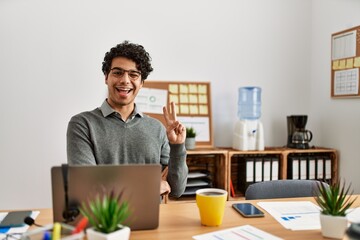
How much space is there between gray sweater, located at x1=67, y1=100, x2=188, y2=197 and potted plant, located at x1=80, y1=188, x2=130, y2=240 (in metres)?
0.71

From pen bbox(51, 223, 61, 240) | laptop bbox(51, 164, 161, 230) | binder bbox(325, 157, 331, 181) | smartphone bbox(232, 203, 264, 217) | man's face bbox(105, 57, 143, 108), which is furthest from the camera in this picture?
binder bbox(325, 157, 331, 181)

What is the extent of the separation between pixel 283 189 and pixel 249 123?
1.22 meters

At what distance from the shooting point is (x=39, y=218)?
48.9 inches

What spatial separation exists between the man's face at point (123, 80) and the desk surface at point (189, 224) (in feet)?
1.95

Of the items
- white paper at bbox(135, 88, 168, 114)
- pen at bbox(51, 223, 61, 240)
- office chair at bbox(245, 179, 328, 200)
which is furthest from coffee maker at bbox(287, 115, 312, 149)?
pen at bbox(51, 223, 61, 240)

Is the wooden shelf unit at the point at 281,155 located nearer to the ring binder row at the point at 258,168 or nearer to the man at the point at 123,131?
the ring binder row at the point at 258,168

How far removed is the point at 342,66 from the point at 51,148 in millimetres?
2436

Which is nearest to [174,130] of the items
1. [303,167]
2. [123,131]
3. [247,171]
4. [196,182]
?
[123,131]

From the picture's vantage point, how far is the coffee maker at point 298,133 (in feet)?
9.91

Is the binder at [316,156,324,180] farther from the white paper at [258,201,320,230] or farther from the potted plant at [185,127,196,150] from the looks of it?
the white paper at [258,201,320,230]

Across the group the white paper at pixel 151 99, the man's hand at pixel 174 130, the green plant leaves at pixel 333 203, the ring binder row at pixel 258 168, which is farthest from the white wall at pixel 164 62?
the green plant leaves at pixel 333 203

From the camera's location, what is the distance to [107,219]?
872 mm

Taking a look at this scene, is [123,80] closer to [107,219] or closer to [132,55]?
[132,55]

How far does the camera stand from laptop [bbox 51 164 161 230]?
3.24ft
